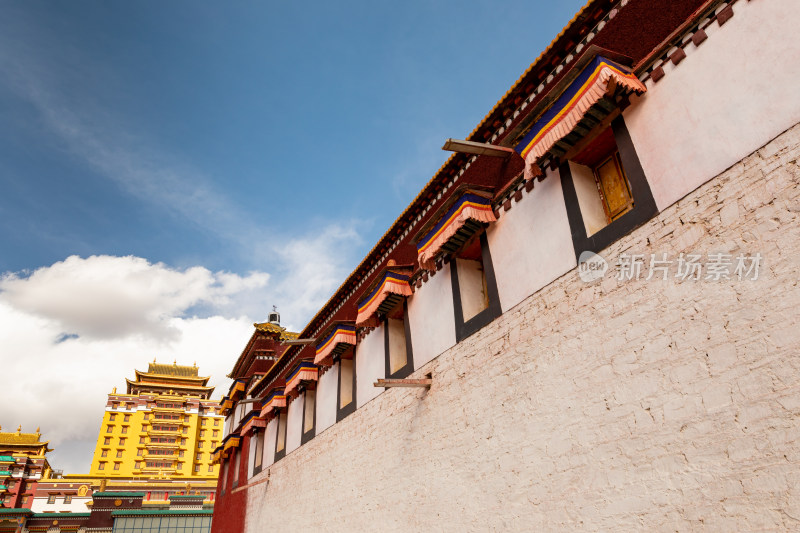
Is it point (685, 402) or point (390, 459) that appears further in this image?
point (390, 459)

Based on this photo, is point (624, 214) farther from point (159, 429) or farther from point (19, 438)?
point (159, 429)

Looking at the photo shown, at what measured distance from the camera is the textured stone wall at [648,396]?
11.2ft

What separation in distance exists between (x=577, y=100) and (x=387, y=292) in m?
4.45

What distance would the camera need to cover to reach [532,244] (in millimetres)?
5883

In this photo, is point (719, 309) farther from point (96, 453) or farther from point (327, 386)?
point (96, 453)

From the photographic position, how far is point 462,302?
7.05 meters

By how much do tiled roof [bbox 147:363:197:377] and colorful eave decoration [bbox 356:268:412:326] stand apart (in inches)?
2405

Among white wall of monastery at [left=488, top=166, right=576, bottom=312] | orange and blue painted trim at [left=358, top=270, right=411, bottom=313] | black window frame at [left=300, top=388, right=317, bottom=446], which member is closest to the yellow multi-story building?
black window frame at [left=300, top=388, right=317, bottom=446]

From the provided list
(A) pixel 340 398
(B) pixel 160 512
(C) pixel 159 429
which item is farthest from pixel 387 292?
(C) pixel 159 429

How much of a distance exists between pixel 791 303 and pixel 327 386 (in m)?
9.38

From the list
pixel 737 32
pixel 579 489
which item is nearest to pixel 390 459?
pixel 579 489

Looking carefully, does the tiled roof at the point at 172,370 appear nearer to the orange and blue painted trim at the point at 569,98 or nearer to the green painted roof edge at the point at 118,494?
the green painted roof edge at the point at 118,494

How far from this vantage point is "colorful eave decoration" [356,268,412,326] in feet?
27.6

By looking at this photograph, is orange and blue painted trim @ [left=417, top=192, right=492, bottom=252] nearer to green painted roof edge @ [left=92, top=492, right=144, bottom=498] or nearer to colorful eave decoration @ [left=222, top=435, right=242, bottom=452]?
colorful eave decoration @ [left=222, top=435, right=242, bottom=452]
